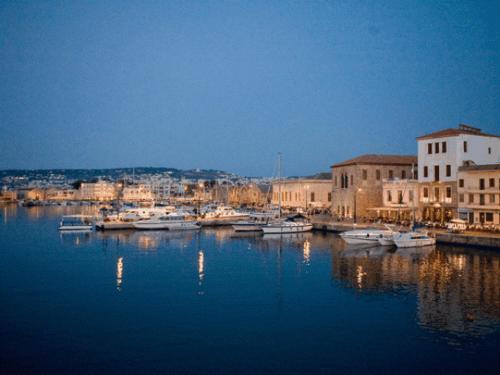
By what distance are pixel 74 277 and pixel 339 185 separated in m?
29.1

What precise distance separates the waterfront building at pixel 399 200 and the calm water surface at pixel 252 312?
9588 millimetres

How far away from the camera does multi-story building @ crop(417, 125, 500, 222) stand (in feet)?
119

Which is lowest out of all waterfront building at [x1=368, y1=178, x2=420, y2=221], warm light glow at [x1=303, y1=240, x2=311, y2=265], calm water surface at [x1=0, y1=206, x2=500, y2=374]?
calm water surface at [x1=0, y1=206, x2=500, y2=374]

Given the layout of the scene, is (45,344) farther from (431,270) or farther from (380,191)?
(380,191)

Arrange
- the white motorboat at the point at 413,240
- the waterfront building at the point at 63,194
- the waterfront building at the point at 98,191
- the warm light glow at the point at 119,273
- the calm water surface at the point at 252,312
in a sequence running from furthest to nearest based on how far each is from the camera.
Result: 1. the waterfront building at the point at 63,194
2. the waterfront building at the point at 98,191
3. the white motorboat at the point at 413,240
4. the warm light glow at the point at 119,273
5. the calm water surface at the point at 252,312

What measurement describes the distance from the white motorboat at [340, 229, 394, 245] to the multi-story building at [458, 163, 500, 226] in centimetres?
575

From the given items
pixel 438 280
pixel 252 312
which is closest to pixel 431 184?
pixel 438 280

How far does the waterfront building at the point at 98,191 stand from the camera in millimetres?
167125

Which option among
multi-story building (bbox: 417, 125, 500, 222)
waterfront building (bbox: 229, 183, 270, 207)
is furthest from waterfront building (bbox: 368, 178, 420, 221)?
waterfront building (bbox: 229, 183, 270, 207)

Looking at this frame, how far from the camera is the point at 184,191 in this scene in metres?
151

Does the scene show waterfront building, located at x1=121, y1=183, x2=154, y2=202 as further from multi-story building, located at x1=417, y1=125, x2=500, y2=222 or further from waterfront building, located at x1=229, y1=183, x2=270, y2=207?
multi-story building, located at x1=417, y1=125, x2=500, y2=222

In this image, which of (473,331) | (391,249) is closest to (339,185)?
(391,249)

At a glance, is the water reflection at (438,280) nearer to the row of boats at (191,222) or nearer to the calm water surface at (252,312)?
the calm water surface at (252,312)

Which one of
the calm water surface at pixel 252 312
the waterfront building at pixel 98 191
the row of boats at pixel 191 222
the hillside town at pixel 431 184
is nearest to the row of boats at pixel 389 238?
the calm water surface at pixel 252 312
